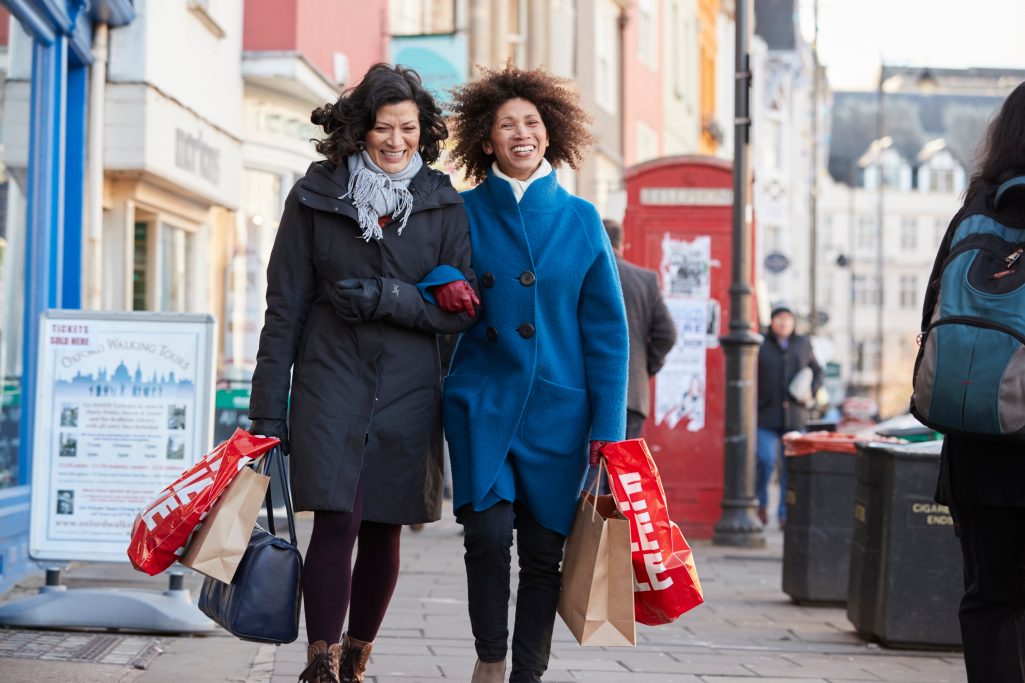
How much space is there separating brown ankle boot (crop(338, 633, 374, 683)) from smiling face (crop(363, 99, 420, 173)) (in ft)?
4.84

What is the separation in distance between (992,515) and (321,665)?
1954 millimetres

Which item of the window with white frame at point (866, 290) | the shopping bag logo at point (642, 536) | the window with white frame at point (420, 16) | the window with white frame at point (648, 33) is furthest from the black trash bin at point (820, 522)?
the window with white frame at point (866, 290)

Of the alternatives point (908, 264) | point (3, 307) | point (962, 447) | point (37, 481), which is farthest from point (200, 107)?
point (908, 264)

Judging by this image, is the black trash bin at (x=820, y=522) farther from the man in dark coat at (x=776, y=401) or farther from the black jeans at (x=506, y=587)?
the man in dark coat at (x=776, y=401)

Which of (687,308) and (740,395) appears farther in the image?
(687,308)

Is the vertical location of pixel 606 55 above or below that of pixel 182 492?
above

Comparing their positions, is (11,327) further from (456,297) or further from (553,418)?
(553,418)

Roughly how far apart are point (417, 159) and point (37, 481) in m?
2.87

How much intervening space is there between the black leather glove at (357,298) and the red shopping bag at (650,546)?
828 millimetres

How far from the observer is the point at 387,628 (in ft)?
25.3

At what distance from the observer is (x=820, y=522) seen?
9.42 metres

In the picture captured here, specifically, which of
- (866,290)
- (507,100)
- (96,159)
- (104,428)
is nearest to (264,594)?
(507,100)

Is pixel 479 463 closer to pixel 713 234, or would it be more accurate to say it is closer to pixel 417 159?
pixel 417 159

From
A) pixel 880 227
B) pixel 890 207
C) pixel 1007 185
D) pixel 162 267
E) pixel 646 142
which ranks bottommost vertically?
pixel 1007 185
